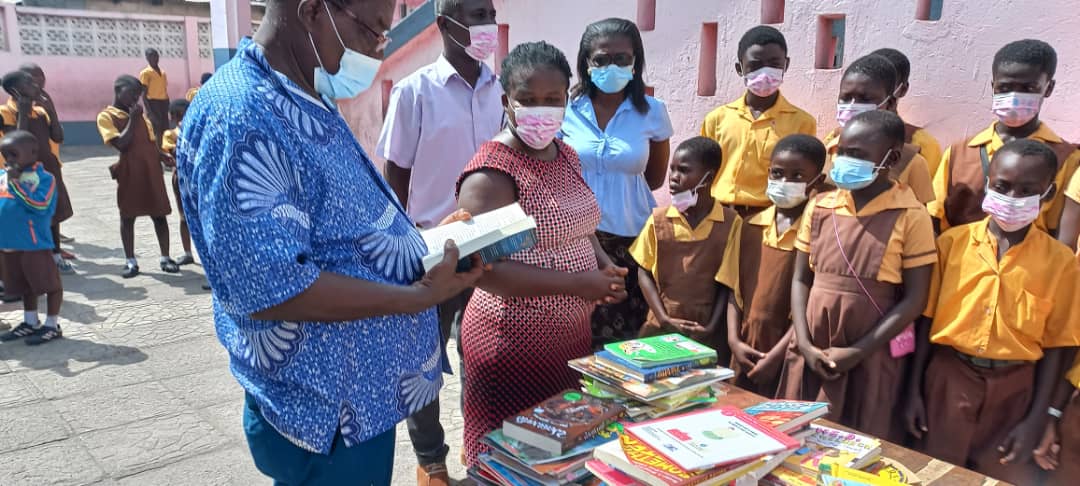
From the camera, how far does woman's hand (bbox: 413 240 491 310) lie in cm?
158

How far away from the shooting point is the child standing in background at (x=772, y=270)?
2900mm

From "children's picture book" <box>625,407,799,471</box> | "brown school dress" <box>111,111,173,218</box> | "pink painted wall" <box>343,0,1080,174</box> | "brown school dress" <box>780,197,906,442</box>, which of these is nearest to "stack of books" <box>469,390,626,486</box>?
"children's picture book" <box>625,407,799,471</box>

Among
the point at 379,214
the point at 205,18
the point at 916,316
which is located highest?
the point at 205,18

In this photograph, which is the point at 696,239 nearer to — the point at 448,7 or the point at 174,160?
the point at 448,7

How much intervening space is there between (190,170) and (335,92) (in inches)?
13.6

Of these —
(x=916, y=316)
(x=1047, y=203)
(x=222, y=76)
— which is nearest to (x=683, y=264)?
(x=916, y=316)

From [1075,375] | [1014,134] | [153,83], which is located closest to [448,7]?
[1014,134]

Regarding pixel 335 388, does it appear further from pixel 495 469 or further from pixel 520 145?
pixel 520 145

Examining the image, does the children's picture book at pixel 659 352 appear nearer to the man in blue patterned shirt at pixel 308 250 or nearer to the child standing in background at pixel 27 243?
the man in blue patterned shirt at pixel 308 250

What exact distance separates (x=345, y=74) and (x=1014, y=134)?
268 cm

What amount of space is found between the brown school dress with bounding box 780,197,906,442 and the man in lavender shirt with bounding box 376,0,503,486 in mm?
1429

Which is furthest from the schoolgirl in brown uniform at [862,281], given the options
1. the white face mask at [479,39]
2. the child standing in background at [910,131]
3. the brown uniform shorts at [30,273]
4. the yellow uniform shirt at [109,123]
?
the yellow uniform shirt at [109,123]

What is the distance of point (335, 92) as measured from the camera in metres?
1.58

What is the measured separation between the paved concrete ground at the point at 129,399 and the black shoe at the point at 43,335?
0.19 ft
